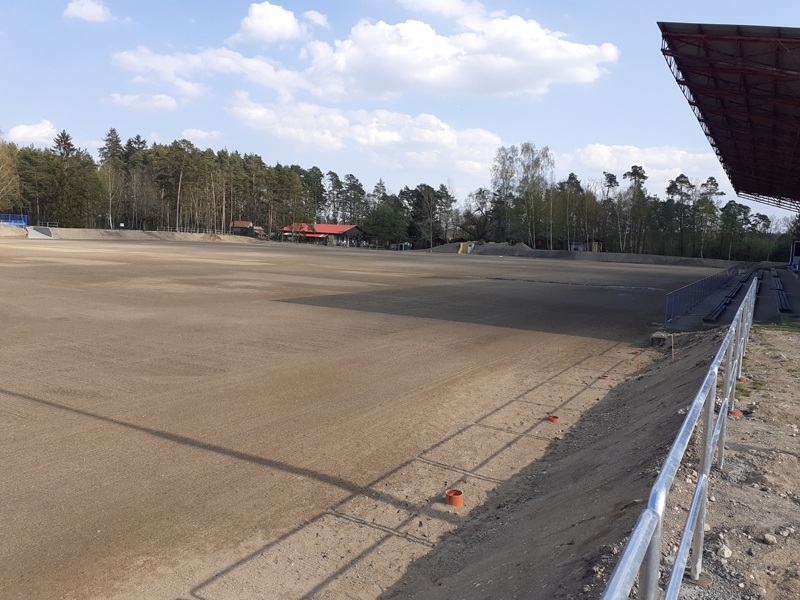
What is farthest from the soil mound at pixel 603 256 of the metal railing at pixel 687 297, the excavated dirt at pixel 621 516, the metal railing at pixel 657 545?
the metal railing at pixel 657 545

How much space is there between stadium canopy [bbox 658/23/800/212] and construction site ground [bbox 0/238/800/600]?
12.6 m

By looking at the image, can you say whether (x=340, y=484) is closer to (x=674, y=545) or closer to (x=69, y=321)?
(x=674, y=545)

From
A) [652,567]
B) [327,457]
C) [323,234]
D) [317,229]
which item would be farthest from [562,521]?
[317,229]

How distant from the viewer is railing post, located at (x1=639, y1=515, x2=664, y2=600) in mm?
1727

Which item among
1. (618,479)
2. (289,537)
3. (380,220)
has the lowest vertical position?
(289,537)

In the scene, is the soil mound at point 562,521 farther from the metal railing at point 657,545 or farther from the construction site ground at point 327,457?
the metal railing at point 657,545

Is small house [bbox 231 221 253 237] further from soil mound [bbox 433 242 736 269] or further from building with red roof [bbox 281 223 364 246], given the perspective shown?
soil mound [bbox 433 242 736 269]

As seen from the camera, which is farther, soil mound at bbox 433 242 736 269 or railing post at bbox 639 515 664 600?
soil mound at bbox 433 242 736 269

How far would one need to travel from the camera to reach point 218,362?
37.1ft

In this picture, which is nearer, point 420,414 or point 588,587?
point 588,587

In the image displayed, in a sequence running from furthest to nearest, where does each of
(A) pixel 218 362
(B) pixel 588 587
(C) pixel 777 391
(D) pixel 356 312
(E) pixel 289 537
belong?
1. (D) pixel 356 312
2. (A) pixel 218 362
3. (C) pixel 777 391
4. (E) pixel 289 537
5. (B) pixel 588 587

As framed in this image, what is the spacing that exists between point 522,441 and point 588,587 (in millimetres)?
4437

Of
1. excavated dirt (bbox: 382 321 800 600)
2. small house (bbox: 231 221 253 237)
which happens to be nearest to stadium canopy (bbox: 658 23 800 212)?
excavated dirt (bbox: 382 321 800 600)

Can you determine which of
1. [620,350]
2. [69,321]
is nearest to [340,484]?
[620,350]
